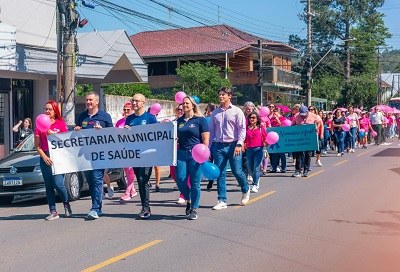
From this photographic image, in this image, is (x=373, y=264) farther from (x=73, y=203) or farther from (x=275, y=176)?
(x=275, y=176)

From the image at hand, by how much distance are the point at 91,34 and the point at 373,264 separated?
18512mm

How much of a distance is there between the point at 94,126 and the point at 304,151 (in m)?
7.81

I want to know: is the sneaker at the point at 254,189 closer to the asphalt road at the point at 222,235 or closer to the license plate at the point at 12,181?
the asphalt road at the point at 222,235

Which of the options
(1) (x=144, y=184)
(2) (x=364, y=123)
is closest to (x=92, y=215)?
(1) (x=144, y=184)

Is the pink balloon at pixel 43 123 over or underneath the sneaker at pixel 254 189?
over

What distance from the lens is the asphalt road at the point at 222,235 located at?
301 inches

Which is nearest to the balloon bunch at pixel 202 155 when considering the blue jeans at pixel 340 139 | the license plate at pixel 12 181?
the license plate at pixel 12 181

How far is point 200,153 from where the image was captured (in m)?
9.91

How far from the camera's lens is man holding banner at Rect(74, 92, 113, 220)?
10602 millimetres

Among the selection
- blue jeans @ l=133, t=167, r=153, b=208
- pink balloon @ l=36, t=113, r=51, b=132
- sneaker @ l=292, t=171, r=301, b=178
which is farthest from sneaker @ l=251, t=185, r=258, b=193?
pink balloon @ l=36, t=113, r=51, b=132

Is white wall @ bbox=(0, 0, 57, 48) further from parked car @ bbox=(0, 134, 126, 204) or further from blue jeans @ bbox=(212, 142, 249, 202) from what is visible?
blue jeans @ bbox=(212, 142, 249, 202)

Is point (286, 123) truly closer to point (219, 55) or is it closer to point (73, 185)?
point (73, 185)

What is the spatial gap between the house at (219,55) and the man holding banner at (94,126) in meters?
37.4

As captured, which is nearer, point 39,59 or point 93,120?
point 93,120
